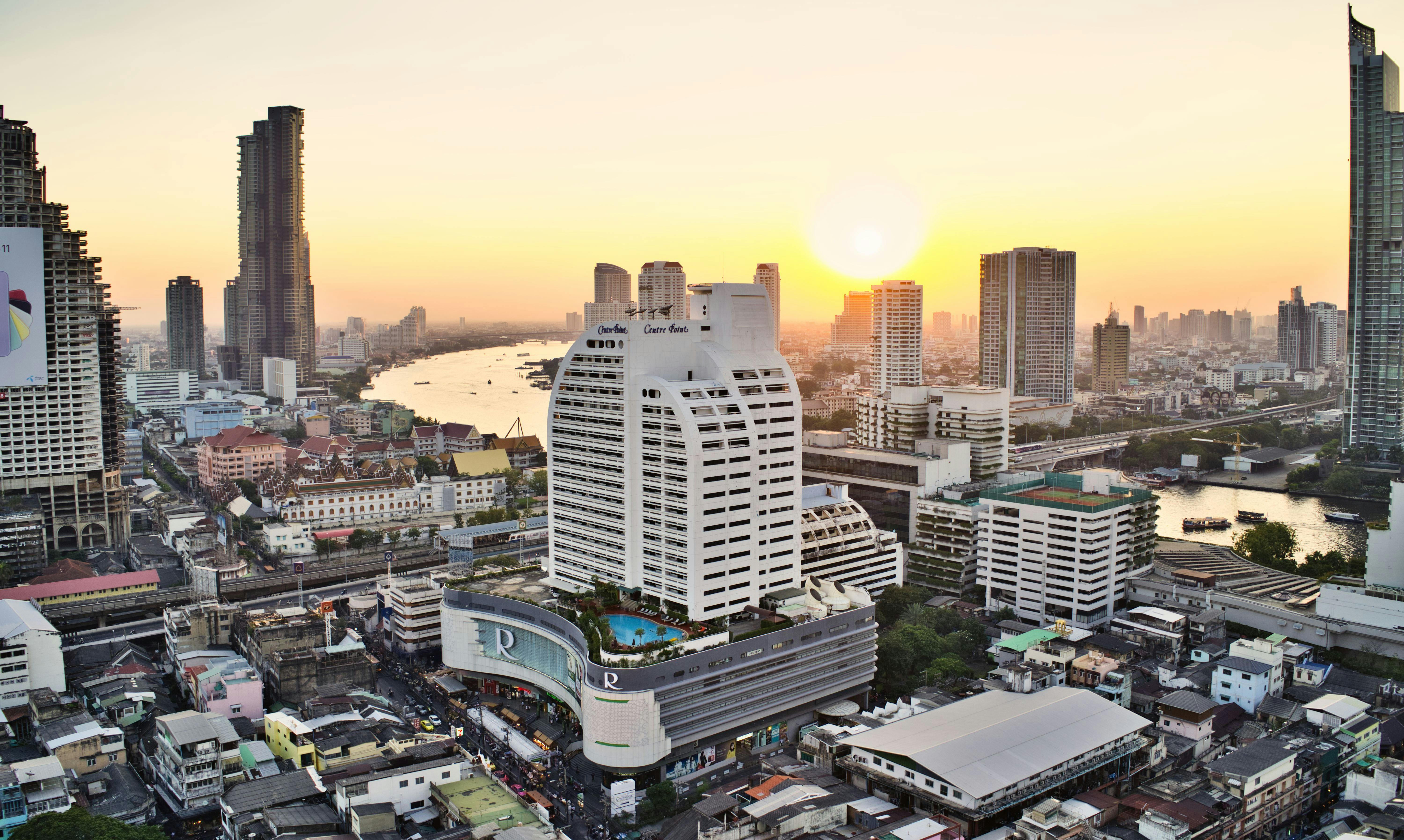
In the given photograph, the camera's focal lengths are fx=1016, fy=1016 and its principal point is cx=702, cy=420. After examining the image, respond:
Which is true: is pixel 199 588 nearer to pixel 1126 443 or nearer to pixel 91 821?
pixel 91 821

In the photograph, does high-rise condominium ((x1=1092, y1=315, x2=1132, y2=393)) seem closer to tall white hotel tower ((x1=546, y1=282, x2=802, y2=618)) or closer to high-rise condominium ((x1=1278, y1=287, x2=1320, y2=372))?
high-rise condominium ((x1=1278, y1=287, x2=1320, y2=372))

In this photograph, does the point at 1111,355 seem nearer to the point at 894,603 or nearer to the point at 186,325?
the point at 894,603

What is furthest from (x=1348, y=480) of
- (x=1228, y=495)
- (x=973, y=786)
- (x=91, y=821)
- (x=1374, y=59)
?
(x=91, y=821)

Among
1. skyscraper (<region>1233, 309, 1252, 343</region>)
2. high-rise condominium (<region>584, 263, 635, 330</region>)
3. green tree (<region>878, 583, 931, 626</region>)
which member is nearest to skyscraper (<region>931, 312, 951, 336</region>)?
skyscraper (<region>1233, 309, 1252, 343</region>)

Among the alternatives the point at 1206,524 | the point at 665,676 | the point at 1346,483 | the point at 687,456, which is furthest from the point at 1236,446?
the point at 665,676

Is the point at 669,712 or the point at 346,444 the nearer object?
the point at 669,712

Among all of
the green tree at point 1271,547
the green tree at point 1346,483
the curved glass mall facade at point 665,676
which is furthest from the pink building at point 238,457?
the green tree at point 1346,483
